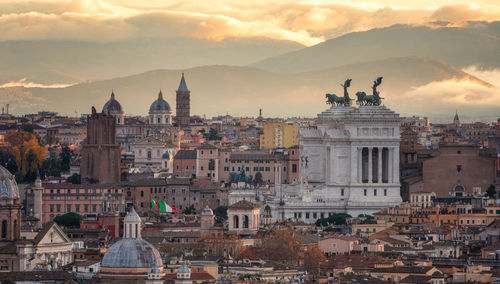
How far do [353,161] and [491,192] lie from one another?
866cm

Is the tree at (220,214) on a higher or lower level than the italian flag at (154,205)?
lower

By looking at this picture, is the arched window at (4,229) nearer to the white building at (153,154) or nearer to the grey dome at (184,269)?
the grey dome at (184,269)

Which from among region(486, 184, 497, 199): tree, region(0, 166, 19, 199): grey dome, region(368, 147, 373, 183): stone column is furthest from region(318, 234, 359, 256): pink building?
region(368, 147, 373, 183): stone column

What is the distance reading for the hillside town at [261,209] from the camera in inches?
2965

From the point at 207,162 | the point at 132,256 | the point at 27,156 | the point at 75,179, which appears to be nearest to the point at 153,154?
the point at 207,162

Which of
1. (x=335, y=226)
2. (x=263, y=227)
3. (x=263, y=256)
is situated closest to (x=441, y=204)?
(x=335, y=226)

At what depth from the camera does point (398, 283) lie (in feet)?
235

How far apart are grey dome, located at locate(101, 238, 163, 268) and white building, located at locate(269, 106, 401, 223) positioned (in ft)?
153

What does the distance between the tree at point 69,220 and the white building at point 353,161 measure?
503 inches

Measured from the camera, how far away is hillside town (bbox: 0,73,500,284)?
7531 cm

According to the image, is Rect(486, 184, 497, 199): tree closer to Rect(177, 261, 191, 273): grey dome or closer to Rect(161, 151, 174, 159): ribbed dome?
Rect(161, 151, 174, 159): ribbed dome

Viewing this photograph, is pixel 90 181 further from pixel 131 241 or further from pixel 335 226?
pixel 131 241

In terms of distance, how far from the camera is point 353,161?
121 m

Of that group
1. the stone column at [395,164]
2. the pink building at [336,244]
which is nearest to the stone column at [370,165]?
the stone column at [395,164]
